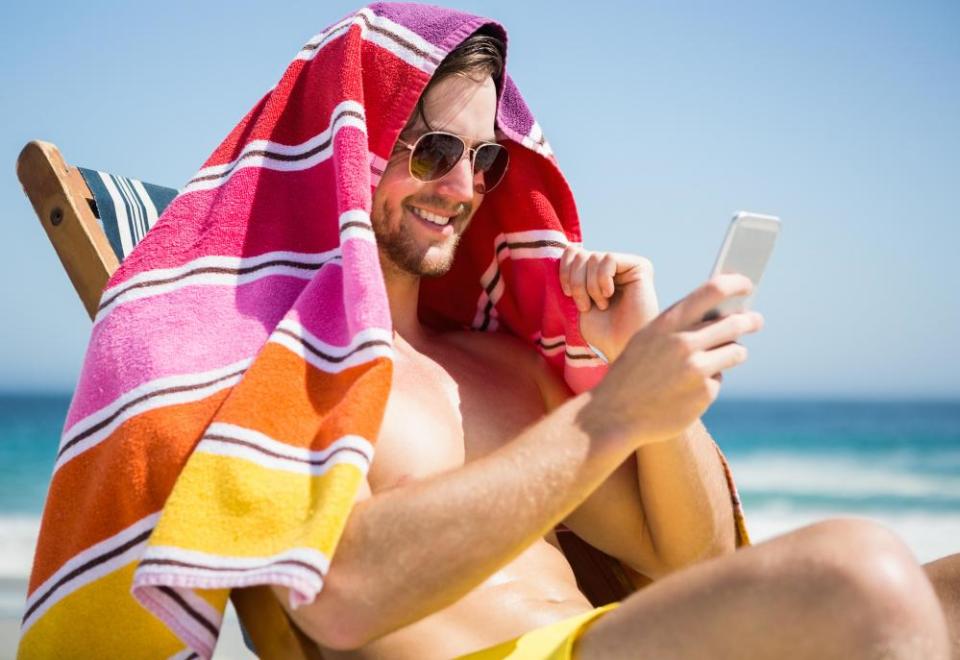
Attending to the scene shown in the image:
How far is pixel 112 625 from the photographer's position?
67.7 inches


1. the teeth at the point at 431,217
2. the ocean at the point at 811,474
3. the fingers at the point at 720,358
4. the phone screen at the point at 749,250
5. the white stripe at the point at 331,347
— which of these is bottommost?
the ocean at the point at 811,474

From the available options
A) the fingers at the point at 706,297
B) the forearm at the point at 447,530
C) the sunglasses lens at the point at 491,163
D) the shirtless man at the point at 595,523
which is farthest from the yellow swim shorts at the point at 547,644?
the sunglasses lens at the point at 491,163

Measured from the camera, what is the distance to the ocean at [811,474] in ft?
36.7

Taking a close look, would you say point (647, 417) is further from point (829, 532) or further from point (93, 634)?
point (93, 634)

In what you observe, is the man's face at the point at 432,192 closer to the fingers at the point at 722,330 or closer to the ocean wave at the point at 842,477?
the fingers at the point at 722,330

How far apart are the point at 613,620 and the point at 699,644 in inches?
5.6

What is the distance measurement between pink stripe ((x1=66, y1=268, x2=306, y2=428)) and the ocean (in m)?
5.00

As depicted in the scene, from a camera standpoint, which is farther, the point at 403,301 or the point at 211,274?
the point at 403,301

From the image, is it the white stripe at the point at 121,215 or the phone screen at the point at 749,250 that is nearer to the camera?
the phone screen at the point at 749,250

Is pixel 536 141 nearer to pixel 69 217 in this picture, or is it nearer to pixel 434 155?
pixel 434 155

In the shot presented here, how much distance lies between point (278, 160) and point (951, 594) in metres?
1.54

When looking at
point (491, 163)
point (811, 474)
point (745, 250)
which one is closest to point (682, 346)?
point (745, 250)

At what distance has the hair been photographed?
230 centimetres

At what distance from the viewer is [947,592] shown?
1.92m
